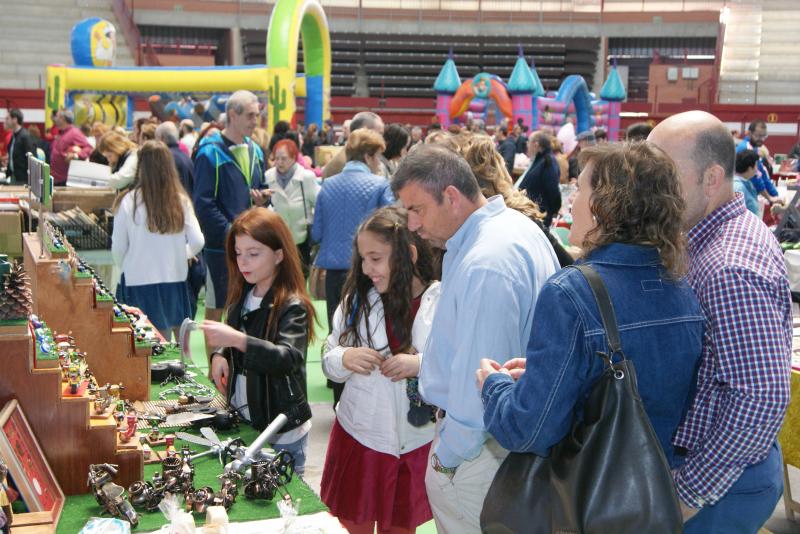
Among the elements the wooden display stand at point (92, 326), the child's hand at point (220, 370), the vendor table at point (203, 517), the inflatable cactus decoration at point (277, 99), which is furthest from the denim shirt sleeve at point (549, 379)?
the inflatable cactus decoration at point (277, 99)

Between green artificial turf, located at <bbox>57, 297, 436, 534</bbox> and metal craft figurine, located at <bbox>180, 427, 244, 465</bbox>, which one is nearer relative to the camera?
green artificial turf, located at <bbox>57, 297, 436, 534</bbox>

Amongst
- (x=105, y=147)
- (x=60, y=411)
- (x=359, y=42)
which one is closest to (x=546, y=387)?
(x=60, y=411)

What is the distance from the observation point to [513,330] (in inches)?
78.9

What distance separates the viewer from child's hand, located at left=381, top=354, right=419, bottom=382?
8.18 ft

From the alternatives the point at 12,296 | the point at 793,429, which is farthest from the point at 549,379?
the point at 793,429

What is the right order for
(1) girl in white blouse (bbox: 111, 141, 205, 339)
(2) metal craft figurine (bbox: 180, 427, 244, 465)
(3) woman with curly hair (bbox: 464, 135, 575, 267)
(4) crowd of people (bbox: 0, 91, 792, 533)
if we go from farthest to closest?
(1) girl in white blouse (bbox: 111, 141, 205, 339)
(3) woman with curly hair (bbox: 464, 135, 575, 267)
(2) metal craft figurine (bbox: 180, 427, 244, 465)
(4) crowd of people (bbox: 0, 91, 792, 533)

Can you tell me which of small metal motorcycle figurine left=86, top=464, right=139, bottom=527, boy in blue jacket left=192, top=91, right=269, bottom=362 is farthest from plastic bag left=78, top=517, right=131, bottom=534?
boy in blue jacket left=192, top=91, right=269, bottom=362

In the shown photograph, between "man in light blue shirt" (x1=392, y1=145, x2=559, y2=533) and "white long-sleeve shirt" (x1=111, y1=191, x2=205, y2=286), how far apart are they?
8.11ft

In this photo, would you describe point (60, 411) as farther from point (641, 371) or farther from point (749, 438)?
point (749, 438)

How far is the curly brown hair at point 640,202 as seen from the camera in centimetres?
166

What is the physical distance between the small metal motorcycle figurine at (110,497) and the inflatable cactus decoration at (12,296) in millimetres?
367

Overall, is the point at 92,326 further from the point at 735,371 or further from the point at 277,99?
the point at 277,99

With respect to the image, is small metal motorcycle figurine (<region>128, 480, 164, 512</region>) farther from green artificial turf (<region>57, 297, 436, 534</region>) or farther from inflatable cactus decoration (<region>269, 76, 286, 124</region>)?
inflatable cactus decoration (<region>269, 76, 286, 124</region>)

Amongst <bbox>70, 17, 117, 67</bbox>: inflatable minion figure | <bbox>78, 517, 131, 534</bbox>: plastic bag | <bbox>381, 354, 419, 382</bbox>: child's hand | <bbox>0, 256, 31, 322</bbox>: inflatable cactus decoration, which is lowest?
<bbox>78, 517, 131, 534</bbox>: plastic bag
